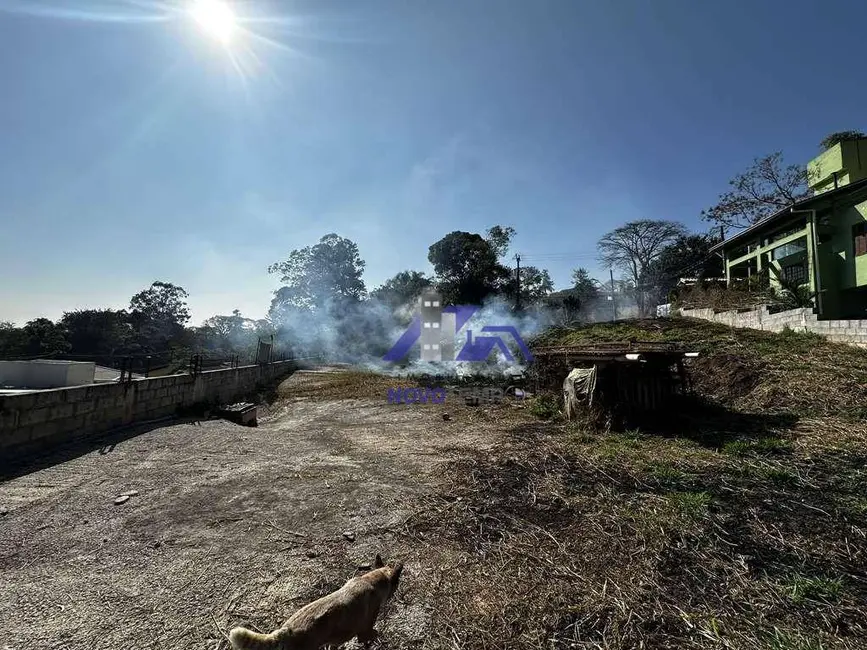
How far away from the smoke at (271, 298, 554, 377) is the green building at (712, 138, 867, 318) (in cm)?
1037

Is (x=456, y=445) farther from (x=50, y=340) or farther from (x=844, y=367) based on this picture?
(x=50, y=340)

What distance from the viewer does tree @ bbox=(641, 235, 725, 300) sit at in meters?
29.2

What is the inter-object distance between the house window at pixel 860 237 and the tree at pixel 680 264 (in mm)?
16586

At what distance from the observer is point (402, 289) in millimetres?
34500

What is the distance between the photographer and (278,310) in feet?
116

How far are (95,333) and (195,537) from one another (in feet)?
122

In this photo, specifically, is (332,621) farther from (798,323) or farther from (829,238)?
(829,238)

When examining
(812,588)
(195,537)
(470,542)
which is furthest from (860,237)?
(195,537)

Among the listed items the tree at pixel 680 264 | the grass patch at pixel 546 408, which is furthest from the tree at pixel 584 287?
the grass patch at pixel 546 408

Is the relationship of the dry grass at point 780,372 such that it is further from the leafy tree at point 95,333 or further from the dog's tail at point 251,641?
the leafy tree at point 95,333

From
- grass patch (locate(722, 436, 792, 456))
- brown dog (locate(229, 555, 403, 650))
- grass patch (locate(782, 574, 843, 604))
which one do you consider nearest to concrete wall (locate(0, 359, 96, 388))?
brown dog (locate(229, 555, 403, 650))

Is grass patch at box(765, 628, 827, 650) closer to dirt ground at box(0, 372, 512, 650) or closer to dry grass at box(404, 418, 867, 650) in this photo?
dry grass at box(404, 418, 867, 650)

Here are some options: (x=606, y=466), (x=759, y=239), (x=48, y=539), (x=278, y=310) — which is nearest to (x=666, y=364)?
(x=606, y=466)

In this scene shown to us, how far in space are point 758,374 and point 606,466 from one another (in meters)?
6.68
